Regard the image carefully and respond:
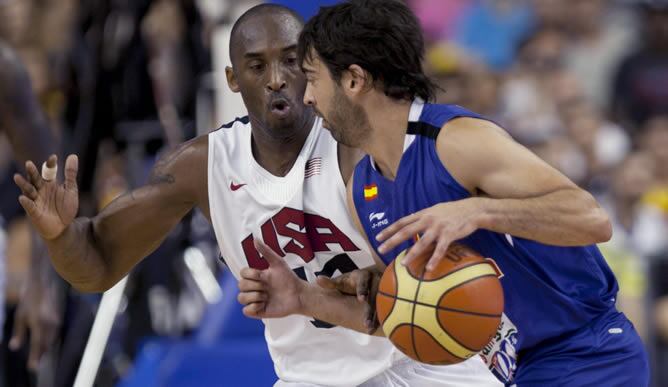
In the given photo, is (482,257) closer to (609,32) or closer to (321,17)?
(321,17)

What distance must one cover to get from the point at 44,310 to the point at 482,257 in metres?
2.93

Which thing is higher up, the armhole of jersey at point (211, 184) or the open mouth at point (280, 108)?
the open mouth at point (280, 108)

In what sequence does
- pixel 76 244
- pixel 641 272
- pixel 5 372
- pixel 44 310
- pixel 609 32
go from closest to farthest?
1. pixel 76 244
2. pixel 44 310
3. pixel 641 272
4. pixel 5 372
5. pixel 609 32

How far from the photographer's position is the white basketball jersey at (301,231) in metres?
4.41

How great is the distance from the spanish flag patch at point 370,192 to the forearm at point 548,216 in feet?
1.95

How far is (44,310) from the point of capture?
5.84 metres

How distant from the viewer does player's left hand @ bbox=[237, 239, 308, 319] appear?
13.7 feet

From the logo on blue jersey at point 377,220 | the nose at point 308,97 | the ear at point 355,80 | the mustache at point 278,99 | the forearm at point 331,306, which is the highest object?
the ear at point 355,80

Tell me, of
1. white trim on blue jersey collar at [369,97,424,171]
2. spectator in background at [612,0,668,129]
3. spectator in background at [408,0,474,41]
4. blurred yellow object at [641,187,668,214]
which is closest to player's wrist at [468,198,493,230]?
white trim on blue jersey collar at [369,97,424,171]

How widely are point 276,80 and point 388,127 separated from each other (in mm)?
594

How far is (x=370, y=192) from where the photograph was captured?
406 centimetres

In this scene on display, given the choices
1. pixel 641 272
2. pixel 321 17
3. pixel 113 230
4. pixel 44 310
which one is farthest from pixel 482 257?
pixel 641 272

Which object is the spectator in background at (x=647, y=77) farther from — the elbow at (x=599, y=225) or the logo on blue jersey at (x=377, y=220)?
the elbow at (x=599, y=225)

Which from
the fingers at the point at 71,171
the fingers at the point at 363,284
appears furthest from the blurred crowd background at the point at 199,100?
the fingers at the point at 363,284
